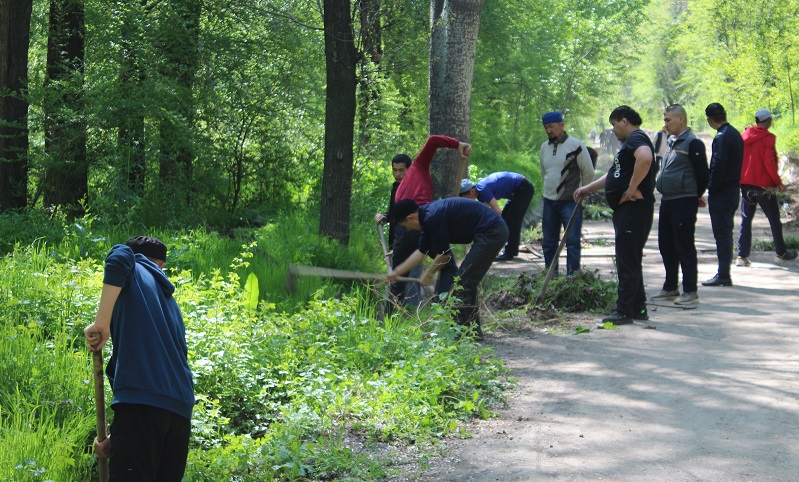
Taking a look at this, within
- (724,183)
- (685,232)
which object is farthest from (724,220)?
(685,232)

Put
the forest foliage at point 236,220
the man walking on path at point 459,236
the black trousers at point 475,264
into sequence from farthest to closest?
the black trousers at point 475,264 → the man walking on path at point 459,236 → the forest foliage at point 236,220

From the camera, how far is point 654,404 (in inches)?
263

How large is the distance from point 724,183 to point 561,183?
1.96 metres

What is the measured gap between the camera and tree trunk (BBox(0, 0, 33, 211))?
1305 cm

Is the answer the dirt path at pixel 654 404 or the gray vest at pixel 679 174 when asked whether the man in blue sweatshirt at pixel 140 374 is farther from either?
the gray vest at pixel 679 174

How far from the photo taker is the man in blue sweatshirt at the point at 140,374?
14.1 feet

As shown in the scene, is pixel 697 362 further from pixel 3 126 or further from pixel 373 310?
pixel 3 126

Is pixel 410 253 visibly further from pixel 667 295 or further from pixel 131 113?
pixel 131 113

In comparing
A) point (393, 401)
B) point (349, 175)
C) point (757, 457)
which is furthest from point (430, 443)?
point (349, 175)

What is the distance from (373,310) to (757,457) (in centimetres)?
389

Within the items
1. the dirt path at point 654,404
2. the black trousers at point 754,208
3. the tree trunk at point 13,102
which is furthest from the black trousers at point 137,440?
the black trousers at point 754,208

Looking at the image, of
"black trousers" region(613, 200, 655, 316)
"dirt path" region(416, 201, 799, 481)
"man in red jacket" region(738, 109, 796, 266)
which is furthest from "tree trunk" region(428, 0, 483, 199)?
"man in red jacket" region(738, 109, 796, 266)

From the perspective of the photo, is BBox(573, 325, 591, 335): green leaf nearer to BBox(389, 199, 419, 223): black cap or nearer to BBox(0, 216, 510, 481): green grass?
BBox(0, 216, 510, 481): green grass

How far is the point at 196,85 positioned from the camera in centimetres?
1403
